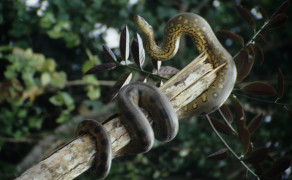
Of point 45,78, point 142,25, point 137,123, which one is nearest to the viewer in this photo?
point 137,123

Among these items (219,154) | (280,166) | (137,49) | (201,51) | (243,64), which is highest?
(137,49)

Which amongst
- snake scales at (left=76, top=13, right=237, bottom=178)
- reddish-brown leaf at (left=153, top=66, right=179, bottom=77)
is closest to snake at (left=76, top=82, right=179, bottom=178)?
snake scales at (left=76, top=13, right=237, bottom=178)

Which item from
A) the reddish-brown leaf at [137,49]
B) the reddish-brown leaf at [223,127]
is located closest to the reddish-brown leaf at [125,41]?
the reddish-brown leaf at [137,49]

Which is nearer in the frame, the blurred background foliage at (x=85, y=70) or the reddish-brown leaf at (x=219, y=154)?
the reddish-brown leaf at (x=219, y=154)

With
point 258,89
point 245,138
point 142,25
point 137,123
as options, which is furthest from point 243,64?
point 137,123

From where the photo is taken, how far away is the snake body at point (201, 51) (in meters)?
1.30

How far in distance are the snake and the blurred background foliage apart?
0.84 meters

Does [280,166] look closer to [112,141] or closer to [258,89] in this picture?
[258,89]

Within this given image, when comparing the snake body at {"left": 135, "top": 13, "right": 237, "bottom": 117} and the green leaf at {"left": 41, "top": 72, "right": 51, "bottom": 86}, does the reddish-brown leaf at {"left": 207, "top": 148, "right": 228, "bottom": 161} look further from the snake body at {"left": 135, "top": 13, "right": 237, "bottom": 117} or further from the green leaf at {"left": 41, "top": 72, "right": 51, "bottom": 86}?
the green leaf at {"left": 41, "top": 72, "right": 51, "bottom": 86}

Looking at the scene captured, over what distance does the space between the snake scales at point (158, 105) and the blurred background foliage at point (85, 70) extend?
→ 50 centimetres

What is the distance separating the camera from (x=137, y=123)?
1.03 metres

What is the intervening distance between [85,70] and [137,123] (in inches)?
53.1

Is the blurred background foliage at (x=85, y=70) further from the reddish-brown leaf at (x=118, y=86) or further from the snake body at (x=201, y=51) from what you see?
the reddish-brown leaf at (x=118, y=86)

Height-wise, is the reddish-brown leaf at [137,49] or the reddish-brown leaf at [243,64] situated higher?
the reddish-brown leaf at [137,49]
